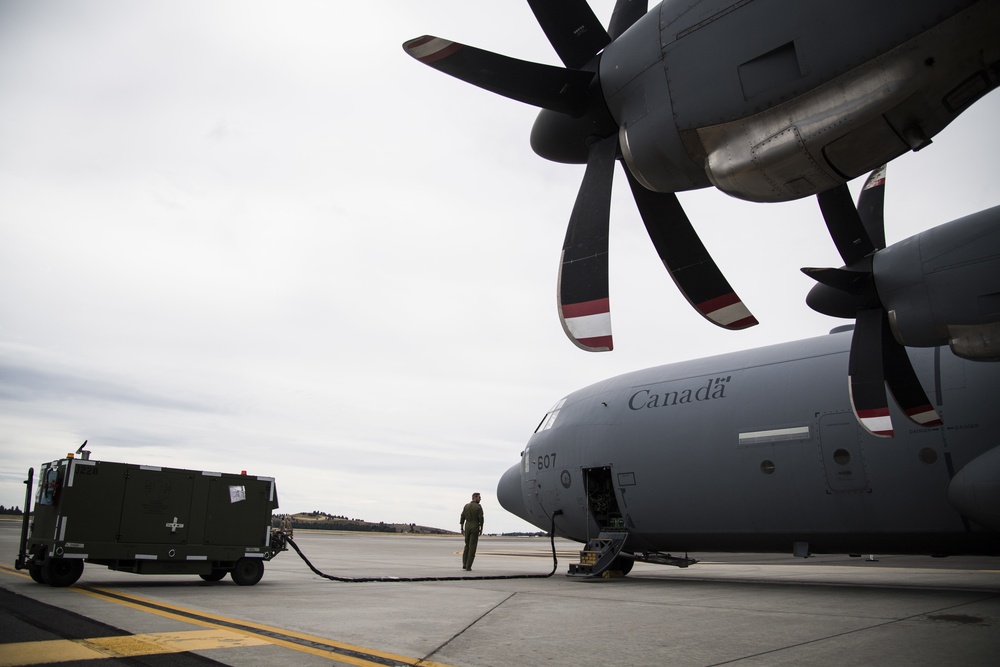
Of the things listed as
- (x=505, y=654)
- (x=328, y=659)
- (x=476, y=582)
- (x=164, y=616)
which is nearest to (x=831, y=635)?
(x=505, y=654)

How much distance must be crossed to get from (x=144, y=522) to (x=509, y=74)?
29.2ft

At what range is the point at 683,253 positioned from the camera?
20.2ft

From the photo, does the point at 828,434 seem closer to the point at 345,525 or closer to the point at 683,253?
the point at 683,253

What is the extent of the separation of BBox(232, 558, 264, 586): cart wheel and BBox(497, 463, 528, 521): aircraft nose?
695 cm

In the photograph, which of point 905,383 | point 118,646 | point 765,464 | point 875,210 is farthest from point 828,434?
point 118,646

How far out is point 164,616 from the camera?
22.9ft

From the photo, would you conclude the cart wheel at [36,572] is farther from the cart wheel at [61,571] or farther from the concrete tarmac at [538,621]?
the concrete tarmac at [538,621]

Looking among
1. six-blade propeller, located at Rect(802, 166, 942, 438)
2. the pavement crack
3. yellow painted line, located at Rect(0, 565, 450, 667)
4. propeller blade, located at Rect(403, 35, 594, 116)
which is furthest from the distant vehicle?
yellow painted line, located at Rect(0, 565, 450, 667)

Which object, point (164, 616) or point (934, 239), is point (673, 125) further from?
point (164, 616)

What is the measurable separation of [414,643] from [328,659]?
0.96 metres

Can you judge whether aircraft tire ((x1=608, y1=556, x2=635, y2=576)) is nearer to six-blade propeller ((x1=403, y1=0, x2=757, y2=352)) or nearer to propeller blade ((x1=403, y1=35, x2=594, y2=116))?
six-blade propeller ((x1=403, y1=0, x2=757, y2=352))

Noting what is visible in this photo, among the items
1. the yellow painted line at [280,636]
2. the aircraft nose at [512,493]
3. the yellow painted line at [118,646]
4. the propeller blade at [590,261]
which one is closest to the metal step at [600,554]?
the aircraft nose at [512,493]

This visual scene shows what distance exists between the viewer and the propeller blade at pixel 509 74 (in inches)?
193

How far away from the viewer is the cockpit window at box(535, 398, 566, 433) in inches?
628
